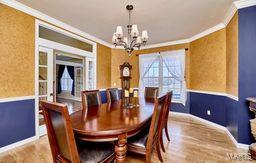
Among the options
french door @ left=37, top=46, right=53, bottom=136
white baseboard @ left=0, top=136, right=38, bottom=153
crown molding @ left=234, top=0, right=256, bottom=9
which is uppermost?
crown molding @ left=234, top=0, right=256, bottom=9

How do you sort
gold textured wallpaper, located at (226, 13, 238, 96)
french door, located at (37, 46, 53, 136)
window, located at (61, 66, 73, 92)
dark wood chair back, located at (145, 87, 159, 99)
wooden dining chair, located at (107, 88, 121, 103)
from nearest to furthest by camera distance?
gold textured wallpaper, located at (226, 13, 238, 96) < french door, located at (37, 46, 53, 136) < wooden dining chair, located at (107, 88, 121, 103) < dark wood chair back, located at (145, 87, 159, 99) < window, located at (61, 66, 73, 92)

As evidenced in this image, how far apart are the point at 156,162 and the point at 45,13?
3464mm

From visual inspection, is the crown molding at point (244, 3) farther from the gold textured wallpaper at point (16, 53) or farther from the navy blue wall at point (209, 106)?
the gold textured wallpaper at point (16, 53)

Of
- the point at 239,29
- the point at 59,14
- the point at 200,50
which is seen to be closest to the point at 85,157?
the point at 59,14

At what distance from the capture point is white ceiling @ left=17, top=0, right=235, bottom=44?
8.07ft

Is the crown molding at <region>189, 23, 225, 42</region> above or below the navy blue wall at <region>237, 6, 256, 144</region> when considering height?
above

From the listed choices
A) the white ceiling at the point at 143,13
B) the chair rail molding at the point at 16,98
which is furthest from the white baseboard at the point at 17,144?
the white ceiling at the point at 143,13

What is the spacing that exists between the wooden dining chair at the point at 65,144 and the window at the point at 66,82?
741 cm

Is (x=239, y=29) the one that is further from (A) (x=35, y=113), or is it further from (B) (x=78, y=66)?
(B) (x=78, y=66)

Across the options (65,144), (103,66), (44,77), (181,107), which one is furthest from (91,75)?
(65,144)

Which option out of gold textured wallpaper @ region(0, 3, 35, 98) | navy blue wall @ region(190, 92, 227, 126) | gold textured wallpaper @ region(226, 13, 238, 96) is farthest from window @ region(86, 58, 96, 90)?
gold textured wallpaper @ region(226, 13, 238, 96)

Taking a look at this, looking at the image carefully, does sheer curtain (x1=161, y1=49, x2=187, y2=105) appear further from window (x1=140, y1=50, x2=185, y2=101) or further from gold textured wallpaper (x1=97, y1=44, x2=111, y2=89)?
gold textured wallpaper (x1=97, y1=44, x2=111, y2=89)

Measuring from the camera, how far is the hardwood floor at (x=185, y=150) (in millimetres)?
2061

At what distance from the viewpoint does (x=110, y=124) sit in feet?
4.82
